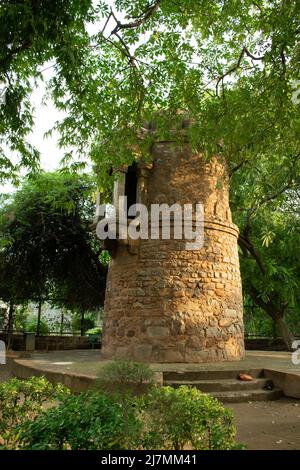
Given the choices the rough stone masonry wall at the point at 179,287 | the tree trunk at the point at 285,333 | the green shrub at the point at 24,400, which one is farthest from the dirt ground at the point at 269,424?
the tree trunk at the point at 285,333

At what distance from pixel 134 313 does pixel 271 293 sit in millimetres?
7571

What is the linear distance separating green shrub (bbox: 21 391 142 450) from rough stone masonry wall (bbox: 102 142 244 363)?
6406 mm

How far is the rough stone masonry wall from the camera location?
966 cm

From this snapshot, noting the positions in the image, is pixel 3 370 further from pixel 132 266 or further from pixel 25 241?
pixel 25 241

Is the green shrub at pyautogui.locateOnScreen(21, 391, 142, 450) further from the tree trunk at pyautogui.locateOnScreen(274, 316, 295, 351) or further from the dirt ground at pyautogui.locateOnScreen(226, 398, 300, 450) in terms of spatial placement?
the tree trunk at pyautogui.locateOnScreen(274, 316, 295, 351)

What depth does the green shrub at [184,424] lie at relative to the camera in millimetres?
3113

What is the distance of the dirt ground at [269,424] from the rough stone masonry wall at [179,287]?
2.47 meters

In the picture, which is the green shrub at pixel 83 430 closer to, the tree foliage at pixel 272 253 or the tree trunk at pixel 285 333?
the tree foliage at pixel 272 253

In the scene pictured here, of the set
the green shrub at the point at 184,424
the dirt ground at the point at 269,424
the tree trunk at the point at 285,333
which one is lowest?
the dirt ground at the point at 269,424

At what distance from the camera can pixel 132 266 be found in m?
10.3

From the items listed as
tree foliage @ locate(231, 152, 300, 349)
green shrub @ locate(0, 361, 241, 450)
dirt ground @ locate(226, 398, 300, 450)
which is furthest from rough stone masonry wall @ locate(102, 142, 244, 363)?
green shrub @ locate(0, 361, 241, 450)

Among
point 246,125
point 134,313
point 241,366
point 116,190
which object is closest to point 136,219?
point 116,190

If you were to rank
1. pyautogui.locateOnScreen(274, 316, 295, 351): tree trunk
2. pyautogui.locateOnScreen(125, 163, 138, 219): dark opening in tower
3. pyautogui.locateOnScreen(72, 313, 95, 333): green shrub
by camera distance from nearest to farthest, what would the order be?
pyautogui.locateOnScreen(125, 163, 138, 219): dark opening in tower → pyautogui.locateOnScreen(274, 316, 295, 351): tree trunk → pyautogui.locateOnScreen(72, 313, 95, 333): green shrub

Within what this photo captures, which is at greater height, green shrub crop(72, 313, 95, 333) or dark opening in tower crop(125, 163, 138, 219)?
dark opening in tower crop(125, 163, 138, 219)
